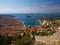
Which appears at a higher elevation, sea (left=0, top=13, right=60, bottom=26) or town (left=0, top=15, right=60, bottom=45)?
sea (left=0, top=13, right=60, bottom=26)

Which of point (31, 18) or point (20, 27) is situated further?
point (31, 18)

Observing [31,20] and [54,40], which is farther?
[31,20]

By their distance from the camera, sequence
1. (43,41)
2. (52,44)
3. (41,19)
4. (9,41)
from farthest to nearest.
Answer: (41,19) → (9,41) → (43,41) → (52,44)

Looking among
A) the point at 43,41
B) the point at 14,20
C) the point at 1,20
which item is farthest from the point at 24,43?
the point at 1,20

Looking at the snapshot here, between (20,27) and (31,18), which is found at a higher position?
(31,18)

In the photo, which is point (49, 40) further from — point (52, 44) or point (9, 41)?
point (9, 41)

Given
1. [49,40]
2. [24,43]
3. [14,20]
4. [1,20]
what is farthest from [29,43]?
[1,20]

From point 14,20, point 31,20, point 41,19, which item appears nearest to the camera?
point 31,20

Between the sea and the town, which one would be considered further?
the sea

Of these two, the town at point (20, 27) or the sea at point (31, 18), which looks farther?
the sea at point (31, 18)

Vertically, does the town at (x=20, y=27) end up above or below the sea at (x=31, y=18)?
below
